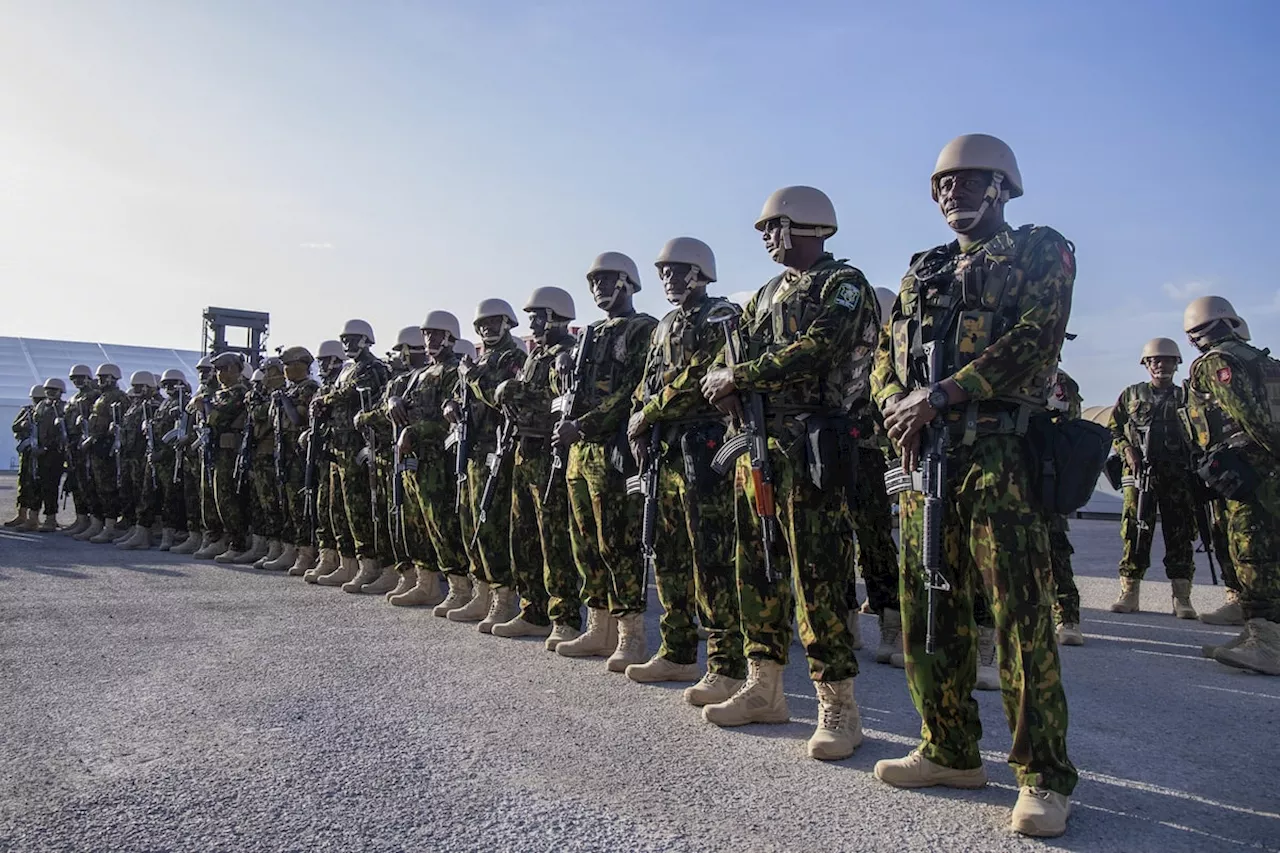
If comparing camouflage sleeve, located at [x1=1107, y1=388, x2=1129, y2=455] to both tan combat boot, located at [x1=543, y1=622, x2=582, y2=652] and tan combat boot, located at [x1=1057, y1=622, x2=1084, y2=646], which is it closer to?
tan combat boot, located at [x1=1057, y1=622, x2=1084, y2=646]

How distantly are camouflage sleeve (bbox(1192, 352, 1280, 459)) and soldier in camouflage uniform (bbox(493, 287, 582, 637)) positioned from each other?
4108mm

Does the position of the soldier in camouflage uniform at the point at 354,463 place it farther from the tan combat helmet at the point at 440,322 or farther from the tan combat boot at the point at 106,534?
the tan combat boot at the point at 106,534

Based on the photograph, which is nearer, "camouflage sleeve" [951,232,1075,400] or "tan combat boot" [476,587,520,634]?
"camouflage sleeve" [951,232,1075,400]

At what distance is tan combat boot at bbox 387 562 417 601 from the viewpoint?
8.34 metres

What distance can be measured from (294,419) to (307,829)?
758 centimetres

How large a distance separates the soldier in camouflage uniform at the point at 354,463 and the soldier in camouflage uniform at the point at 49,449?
7.66m

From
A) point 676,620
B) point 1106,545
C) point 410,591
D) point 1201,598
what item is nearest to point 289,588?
point 410,591

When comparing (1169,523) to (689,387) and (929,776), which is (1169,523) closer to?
(689,387)

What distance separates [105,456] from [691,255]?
447 inches

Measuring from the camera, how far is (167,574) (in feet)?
32.0

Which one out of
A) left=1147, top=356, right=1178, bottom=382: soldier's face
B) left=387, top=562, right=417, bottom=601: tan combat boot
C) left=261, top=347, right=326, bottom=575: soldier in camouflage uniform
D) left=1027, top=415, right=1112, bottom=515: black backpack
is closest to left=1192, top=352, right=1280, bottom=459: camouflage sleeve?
left=1147, top=356, right=1178, bottom=382: soldier's face

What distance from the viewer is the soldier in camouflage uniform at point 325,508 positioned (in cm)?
932

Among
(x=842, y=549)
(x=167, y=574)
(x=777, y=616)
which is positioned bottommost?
(x=167, y=574)

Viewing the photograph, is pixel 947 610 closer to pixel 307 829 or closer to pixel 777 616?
pixel 777 616
